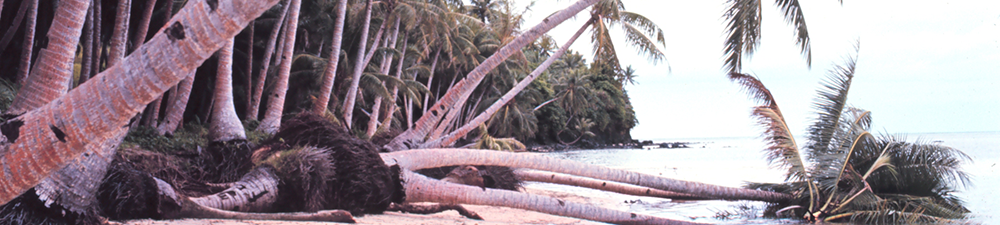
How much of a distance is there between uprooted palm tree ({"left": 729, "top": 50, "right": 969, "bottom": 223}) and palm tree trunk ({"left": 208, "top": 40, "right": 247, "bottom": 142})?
781cm

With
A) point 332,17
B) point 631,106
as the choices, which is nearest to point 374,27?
point 332,17

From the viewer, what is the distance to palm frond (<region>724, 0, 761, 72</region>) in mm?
7820

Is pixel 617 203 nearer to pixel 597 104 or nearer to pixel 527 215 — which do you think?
pixel 527 215

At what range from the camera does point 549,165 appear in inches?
319

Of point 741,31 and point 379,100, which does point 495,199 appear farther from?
point 379,100

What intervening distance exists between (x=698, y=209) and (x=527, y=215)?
12.9ft

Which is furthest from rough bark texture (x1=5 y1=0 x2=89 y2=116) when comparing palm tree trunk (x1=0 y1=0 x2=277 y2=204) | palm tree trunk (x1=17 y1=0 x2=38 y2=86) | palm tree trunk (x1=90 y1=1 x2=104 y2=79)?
palm tree trunk (x1=90 y1=1 x2=104 y2=79)

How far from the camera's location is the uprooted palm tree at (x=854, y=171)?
27.4 ft

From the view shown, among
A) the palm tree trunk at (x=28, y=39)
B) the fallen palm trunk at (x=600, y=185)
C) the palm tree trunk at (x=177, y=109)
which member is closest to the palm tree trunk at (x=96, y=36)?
the palm tree trunk at (x=28, y=39)

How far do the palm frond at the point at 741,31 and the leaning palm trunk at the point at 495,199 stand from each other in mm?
3075

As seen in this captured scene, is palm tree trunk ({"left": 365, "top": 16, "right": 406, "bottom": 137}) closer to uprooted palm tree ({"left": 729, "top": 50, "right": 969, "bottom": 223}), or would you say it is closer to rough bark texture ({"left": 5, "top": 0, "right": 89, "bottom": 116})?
uprooted palm tree ({"left": 729, "top": 50, "right": 969, "bottom": 223})

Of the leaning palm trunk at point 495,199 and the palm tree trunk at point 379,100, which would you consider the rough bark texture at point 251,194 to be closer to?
the leaning palm trunk at point 495,199

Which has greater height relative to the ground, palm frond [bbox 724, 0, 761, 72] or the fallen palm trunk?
palm frond [bbox 724, 0, 761, 72]

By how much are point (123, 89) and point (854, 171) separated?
9324 millimetres
